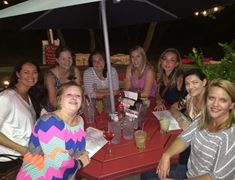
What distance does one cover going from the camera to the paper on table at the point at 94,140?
2279 mm

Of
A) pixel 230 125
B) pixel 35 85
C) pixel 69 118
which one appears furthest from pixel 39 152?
pixel 230 125

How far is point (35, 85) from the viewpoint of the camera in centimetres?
300

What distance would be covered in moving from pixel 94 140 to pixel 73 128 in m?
0.40

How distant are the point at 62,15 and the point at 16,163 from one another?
5.75ft

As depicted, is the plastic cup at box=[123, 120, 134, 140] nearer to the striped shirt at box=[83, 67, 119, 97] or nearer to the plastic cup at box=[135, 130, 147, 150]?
the plastic cup at box=[135, 130, 147, 150]

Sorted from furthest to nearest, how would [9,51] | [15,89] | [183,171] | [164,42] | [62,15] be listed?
[164,42] → [9,51] → [62,15] → [15,89] → [183,171]

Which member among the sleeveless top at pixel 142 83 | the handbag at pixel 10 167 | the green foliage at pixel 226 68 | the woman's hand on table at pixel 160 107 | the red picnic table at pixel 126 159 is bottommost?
the handbag at pixel 10 167

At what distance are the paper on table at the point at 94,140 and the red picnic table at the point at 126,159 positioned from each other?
0.15 ft

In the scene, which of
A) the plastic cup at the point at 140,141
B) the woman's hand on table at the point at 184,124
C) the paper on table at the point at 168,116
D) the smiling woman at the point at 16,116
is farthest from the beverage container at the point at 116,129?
the smiling woman at the point at 16,116

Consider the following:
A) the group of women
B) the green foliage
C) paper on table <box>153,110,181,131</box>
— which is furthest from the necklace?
the green foliage

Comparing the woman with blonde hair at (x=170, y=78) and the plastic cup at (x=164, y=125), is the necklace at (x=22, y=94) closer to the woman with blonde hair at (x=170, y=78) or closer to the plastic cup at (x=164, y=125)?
the plastic cup at (x=164, y=125)

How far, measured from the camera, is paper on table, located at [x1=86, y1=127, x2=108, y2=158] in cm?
228

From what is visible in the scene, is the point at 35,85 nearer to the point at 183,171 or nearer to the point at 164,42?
the point at 183,171

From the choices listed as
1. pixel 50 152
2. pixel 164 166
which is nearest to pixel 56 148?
pixel 50 152
